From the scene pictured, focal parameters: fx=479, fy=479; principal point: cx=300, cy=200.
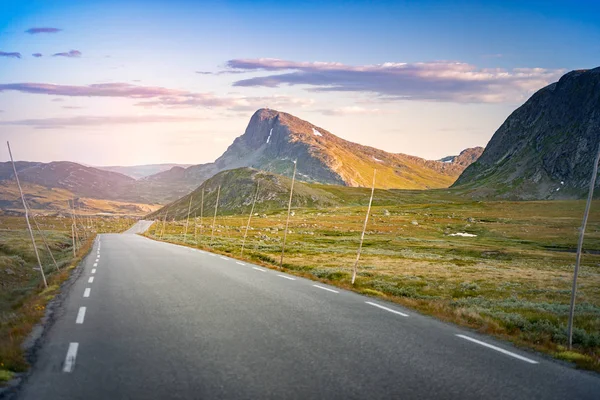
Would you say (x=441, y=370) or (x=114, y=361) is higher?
(x=441, y=370)

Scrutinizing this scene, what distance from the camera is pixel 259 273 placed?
22.4 metres

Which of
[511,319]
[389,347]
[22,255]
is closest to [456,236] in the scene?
[22,255]

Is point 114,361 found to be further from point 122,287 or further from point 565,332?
point 565,332

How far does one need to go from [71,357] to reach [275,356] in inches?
145

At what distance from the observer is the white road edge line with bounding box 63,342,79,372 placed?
803cm

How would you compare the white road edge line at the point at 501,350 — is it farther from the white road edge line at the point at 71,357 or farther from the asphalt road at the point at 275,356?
the white road edge line at the point at 71,357

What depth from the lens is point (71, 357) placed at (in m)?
8.63

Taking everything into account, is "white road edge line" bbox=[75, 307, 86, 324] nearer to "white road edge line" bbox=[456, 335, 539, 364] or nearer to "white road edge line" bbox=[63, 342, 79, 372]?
"white road edge line" bbox=[63, 342, 79, 372]

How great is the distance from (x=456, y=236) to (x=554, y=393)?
303 feet

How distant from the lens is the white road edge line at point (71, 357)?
8.03 meters

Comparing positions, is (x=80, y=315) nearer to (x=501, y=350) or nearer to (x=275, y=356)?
(x=275, y=356)

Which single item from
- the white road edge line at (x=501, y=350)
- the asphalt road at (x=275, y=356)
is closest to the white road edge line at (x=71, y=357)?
the asphalt road at (x=275, y=356)

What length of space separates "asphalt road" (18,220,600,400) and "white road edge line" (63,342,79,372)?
34 mm

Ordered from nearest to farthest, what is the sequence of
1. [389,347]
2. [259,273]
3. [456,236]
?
[389,347] < [259,273] < [456,236]
